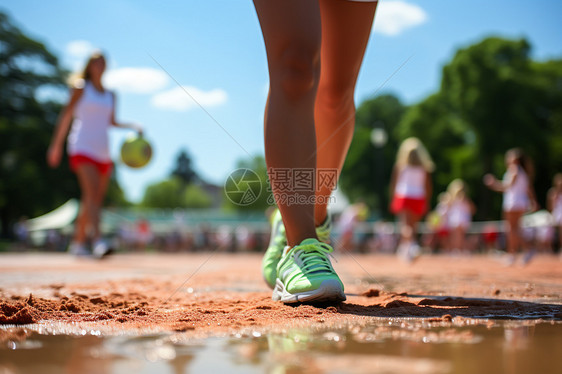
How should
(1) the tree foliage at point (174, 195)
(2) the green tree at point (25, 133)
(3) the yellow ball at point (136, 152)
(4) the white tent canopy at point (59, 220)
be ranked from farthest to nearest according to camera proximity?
(1) the tree foliage at point (174, 195) → (2) the green tree at point (25, 133) → (4) the white tent canopy at point (59, 220) → (3) the yellow ball at point (136, 152)

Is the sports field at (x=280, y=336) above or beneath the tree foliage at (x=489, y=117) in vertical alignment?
beneath

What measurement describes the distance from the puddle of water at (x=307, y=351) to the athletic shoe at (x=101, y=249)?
4.90 metres

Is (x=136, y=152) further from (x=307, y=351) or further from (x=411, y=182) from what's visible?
(x=307, y=351)

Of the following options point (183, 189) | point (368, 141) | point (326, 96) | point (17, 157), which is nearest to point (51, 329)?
point (326, 96)

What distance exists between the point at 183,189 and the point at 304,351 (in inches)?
2905

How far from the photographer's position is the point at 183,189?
7344 cm

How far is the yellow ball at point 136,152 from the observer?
6.70 meters

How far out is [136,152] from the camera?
6707mm

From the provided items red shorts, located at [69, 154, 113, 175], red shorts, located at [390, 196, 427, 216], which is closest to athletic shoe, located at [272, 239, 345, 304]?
red shorts, located at [69, 154, 113, 175]

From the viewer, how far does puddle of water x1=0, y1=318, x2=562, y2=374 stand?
2.74 ft

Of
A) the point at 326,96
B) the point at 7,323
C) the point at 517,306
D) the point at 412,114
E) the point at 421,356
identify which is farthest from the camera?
the point at 412,114

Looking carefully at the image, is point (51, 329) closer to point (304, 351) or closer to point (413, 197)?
point (304, 351)

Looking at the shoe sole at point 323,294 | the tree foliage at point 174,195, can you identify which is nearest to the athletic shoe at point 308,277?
the shoe sole at point 323,294

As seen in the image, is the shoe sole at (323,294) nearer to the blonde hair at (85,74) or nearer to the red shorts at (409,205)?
the blonde hair at (85,74)
